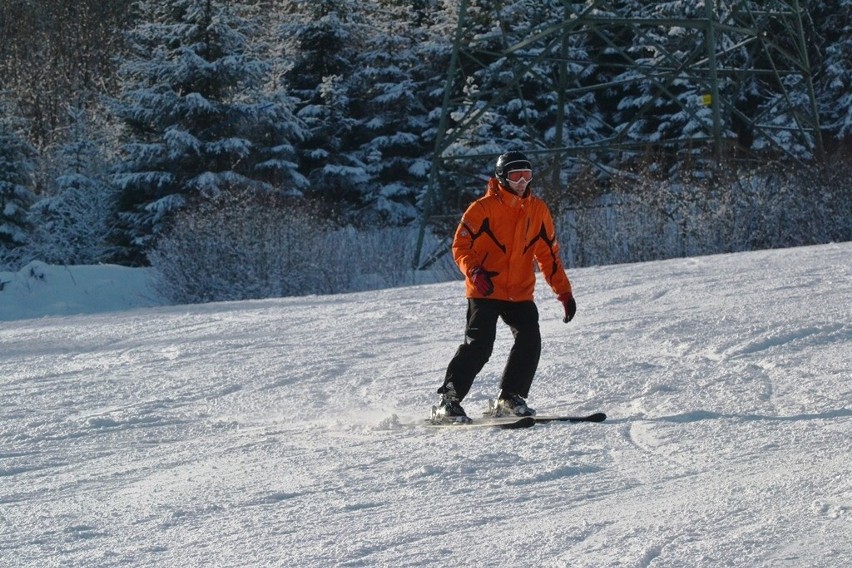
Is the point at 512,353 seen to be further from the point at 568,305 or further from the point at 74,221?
the point at 74,221

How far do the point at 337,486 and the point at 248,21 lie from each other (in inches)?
901

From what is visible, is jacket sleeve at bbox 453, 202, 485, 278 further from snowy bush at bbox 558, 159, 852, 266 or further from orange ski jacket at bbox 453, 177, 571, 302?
snowy bush at bbox 558, 159, 852, 266

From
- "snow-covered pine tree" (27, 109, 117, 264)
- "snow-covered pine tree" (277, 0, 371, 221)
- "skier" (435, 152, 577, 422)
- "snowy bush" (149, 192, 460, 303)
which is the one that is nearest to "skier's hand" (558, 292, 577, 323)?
"skier" (435, 152, 577, 422)

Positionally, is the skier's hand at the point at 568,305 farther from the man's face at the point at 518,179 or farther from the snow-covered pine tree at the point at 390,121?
the snow-covered pine tree at the point at 390,121

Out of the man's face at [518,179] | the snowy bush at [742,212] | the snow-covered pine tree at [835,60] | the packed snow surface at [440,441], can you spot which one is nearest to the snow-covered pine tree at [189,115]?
the snowy bush at [742,212]

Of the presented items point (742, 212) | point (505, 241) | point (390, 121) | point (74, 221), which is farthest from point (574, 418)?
point (390, 121)

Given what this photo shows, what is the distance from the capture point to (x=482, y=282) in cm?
632

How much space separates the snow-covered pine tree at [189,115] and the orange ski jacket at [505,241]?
19.2 meters

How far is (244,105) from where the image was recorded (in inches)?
1041

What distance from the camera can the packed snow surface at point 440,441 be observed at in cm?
432

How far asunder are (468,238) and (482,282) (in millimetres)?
298

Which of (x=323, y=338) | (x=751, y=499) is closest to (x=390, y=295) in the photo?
(x=323, y=338)

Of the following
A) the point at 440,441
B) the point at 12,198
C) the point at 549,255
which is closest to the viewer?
the point at 440,441

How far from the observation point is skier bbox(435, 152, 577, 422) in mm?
6445
